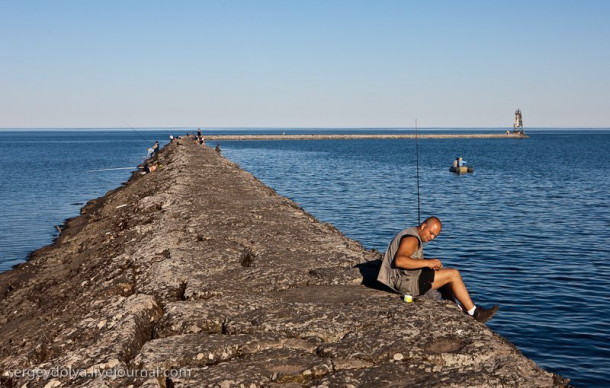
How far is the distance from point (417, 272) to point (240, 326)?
2.06 meters

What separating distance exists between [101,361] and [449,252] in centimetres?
1325

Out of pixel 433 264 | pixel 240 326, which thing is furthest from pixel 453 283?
pixel 240 326

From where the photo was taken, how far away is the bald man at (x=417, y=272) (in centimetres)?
598

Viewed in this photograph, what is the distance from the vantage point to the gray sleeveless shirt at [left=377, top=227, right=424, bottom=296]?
5.96 m

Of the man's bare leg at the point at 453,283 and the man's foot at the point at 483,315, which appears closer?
the man's foot at the point at 483,315

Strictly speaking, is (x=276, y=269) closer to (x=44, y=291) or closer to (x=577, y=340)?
(x=44, y=291)

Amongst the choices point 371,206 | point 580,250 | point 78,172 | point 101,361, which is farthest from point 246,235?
point 78,172

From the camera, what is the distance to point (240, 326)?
498 centimetres

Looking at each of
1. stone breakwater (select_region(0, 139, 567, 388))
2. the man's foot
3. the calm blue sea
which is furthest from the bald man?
the calm blue sea

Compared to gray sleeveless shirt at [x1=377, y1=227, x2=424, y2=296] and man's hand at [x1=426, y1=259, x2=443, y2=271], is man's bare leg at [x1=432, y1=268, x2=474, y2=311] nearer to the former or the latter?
man's hand at [x1=426, y1=259, x2=443, y2=271]

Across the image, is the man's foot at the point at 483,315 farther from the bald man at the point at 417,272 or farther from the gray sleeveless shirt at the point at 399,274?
the gray sleeveless shirt at the point at 399,274

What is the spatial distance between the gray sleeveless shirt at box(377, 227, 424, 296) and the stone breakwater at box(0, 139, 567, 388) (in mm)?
209

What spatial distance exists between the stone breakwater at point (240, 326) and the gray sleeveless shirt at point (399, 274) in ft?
0.69

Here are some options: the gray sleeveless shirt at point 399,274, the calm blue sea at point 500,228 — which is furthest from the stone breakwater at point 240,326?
the calm blue sea at point 500,228
